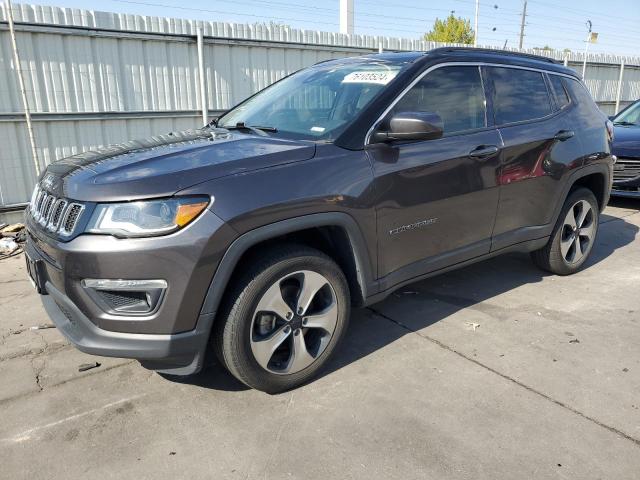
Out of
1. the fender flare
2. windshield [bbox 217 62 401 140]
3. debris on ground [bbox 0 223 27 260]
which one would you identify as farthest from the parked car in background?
debris on ground [bbox 0 223 27 260]

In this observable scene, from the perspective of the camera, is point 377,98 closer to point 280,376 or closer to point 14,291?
point 280,376

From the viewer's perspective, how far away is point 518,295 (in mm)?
4281

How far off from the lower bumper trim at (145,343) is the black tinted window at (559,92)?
135 inches

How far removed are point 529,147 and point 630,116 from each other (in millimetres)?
5902

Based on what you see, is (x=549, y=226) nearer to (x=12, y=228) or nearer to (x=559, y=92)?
(x=559, y=92)

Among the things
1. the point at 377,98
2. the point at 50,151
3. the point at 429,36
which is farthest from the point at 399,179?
the point at 429,36

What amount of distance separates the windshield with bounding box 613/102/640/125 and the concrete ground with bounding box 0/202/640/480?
18.1 ft

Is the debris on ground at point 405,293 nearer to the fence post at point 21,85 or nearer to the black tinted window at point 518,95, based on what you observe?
the black tinted window at point 518,95

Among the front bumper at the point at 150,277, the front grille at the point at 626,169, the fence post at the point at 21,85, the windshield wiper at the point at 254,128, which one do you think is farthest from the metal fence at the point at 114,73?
the front grille at the point at 626,169

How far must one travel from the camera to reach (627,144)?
7.23 m

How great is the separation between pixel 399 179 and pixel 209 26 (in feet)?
19.0

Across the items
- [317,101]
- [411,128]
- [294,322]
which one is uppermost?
[317,101]

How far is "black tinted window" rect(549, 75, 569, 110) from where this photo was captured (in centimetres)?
429

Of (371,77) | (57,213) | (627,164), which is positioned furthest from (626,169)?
(57,213)
